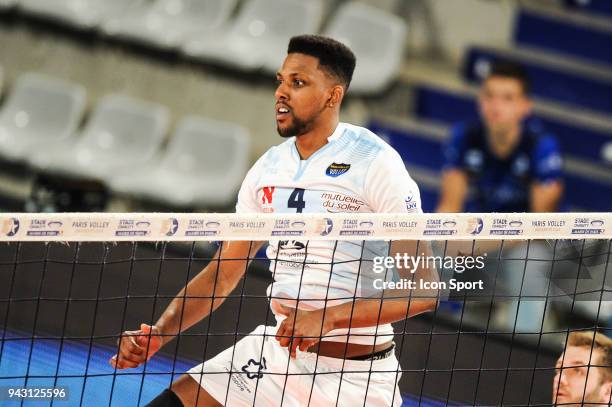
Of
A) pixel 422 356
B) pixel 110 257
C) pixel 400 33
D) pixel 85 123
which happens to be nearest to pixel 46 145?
pixel 85 123

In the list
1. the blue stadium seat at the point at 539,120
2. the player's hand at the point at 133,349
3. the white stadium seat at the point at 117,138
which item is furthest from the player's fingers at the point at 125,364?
the white stadium seat at the point at 117,138

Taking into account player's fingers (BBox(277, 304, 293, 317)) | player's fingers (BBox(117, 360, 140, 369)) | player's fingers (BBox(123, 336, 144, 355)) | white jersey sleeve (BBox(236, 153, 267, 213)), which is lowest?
player's fingers (BBox(117, 360, 140, 369))

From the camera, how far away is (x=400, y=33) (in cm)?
1037

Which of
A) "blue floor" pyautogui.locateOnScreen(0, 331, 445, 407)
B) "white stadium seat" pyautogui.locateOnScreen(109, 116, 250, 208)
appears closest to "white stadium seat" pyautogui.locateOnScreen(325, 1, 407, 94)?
"white stadium seat" pyautogui.locateOnScreen(109, 116, 250, 208)

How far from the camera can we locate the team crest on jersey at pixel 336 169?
185 inches

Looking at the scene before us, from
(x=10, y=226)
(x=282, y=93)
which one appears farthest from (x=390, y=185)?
(x=10, y=226)

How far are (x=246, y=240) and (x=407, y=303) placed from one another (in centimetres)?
67

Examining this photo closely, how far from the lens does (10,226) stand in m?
4.29

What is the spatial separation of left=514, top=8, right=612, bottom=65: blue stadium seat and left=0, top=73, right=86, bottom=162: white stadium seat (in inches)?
153

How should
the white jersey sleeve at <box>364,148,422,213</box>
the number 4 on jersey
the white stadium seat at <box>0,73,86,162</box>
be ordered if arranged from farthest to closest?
the white stadium seat at <box>0,73,86,162</box> < the number 4 on jersey < the white jersey sleeve at <box>364,148,422,213</box>

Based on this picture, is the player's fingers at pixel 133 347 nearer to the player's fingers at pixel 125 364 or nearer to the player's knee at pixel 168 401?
the player's fingers at pixel 125 364

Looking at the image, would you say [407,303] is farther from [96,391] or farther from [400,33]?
[400,33]

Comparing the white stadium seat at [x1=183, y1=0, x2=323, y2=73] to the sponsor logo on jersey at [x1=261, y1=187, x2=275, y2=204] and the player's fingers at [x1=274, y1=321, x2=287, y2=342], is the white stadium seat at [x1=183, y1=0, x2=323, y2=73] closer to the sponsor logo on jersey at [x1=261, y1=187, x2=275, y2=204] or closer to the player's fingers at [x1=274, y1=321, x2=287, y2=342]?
the sponsor logo on jersey at [x1=261, y1=187, x2=275, y2=204]

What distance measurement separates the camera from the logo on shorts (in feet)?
15.7
